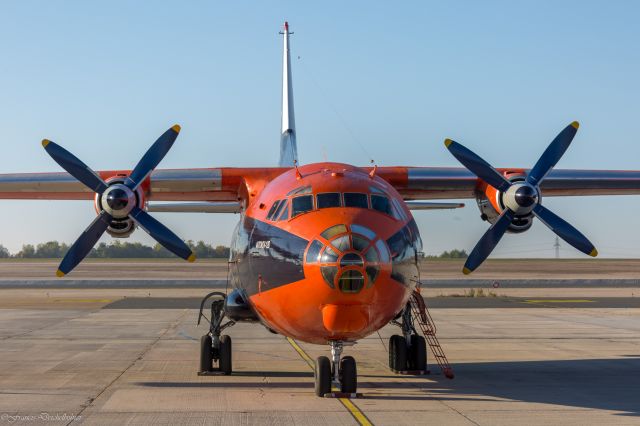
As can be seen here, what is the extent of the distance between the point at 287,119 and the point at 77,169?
1016cm

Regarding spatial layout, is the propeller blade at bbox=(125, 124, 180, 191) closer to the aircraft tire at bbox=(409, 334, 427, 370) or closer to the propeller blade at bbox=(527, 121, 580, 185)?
the aircraft tire at bbox=(409, 334, 427, 370)

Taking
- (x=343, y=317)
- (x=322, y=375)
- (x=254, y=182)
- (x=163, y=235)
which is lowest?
(x=322, y=375)

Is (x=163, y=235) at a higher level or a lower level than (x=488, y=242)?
higher

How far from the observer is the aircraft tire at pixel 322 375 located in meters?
14.1

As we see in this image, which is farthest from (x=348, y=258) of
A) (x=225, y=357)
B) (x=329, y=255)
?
(x=225, y=357)

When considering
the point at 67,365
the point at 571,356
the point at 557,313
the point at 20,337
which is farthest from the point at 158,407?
the point at 557,313

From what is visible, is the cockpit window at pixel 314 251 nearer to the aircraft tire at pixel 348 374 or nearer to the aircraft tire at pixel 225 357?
the aircraft tire at pixel 348 374

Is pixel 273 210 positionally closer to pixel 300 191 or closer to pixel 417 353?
pixel 300 191

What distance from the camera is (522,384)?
1600 centimetres

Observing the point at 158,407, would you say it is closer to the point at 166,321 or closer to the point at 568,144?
the point at 568,144

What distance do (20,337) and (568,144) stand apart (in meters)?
16.0

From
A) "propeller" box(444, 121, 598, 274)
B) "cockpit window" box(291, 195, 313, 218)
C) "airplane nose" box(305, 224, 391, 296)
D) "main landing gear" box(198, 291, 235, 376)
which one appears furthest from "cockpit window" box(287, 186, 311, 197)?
"propeller" box(444, 121, 598, 274)

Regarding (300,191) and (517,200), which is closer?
(300,191)

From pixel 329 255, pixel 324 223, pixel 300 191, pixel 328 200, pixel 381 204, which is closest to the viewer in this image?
pixel 329 255
